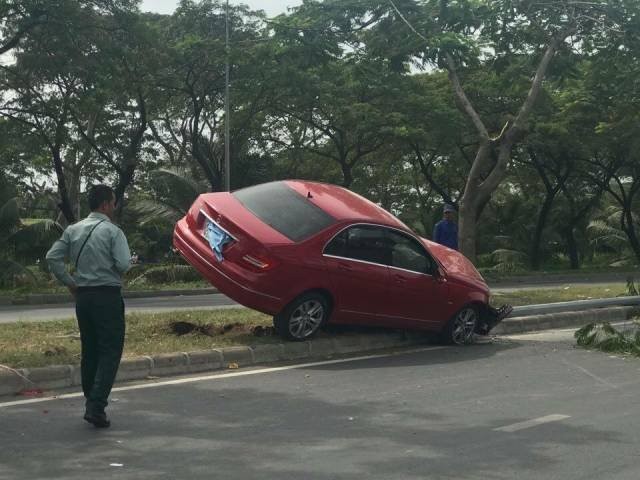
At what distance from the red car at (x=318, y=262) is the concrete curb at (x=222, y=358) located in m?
0.28

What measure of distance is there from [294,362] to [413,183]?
32.4 meters

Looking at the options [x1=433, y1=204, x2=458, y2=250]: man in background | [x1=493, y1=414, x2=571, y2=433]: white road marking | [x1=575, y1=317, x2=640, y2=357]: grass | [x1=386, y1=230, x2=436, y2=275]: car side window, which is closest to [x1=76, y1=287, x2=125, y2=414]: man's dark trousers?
[x1=493, y1=414, x2=571, y2=433]: white road marking

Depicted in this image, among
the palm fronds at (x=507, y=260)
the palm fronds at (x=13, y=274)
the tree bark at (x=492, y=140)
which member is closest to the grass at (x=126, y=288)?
the palm fronds at (x=13, y=274)

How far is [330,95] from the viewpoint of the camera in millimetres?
28047

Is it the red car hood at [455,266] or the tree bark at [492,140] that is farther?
the tree bark at [492,140]

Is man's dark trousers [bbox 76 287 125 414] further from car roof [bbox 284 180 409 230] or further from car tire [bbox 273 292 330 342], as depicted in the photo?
car roof [bbox 284 180 409 230]

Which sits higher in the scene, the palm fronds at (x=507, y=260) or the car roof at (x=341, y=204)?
the car roof at (x=341, y=204)

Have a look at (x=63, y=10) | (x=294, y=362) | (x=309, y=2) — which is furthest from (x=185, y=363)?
(x=63, y=10)

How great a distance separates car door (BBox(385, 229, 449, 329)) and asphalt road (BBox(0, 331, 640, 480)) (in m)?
1.30

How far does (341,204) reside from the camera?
10.4 m

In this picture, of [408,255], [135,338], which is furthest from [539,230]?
[135,338]

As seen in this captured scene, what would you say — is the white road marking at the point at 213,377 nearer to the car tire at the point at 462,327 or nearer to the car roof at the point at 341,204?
the car tire at the point at 462,327

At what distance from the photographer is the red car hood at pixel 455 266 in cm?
1105

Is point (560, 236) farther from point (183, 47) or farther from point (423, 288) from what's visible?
point (423, 288)
